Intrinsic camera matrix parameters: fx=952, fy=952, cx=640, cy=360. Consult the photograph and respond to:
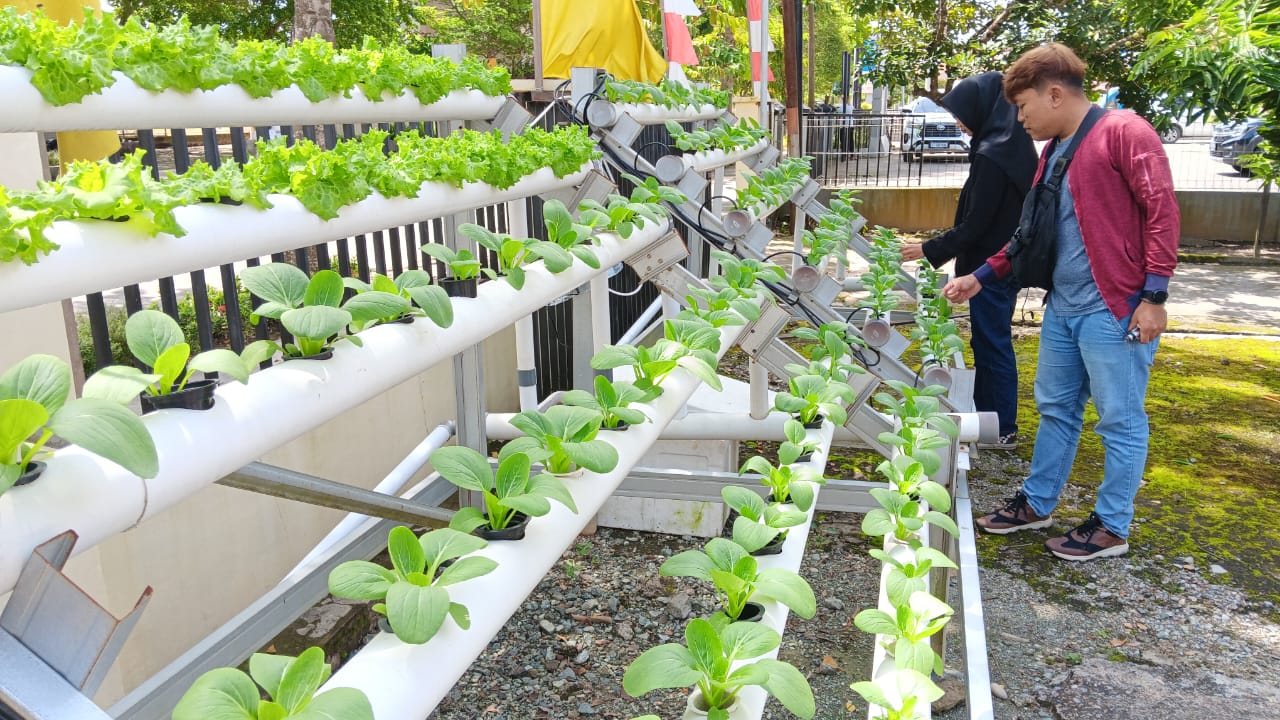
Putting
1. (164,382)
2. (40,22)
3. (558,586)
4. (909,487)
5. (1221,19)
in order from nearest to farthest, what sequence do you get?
1. (164,382)
2. (40,22)
3. (909,487)
4. (558,586)
5. (1221,19)

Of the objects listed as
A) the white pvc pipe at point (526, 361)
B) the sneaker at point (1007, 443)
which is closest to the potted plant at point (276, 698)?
the white pvc pipe at point (526, 361)

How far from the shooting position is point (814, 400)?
6.13 ft

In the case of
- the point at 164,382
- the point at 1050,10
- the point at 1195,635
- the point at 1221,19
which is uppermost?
the point at 1050,10

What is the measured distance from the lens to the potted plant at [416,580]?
32.2 inches

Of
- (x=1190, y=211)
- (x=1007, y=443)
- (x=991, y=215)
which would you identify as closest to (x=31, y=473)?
(x=991, y=215)

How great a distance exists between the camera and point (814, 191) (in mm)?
3982

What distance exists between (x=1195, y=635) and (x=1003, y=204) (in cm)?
187

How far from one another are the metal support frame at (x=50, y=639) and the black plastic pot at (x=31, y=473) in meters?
0.05

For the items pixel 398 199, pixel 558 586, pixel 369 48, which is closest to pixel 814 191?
pixel 558 586

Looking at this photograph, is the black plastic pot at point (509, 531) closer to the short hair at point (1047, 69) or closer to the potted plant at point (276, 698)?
the potted plant at point (276, 698)

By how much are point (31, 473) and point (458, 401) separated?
1480 mm

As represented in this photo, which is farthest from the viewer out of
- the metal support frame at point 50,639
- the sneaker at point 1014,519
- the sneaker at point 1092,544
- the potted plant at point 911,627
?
the sneaker at point 1014,519

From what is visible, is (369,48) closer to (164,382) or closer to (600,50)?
(164,382)

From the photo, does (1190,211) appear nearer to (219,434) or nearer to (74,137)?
A: (74,137)
